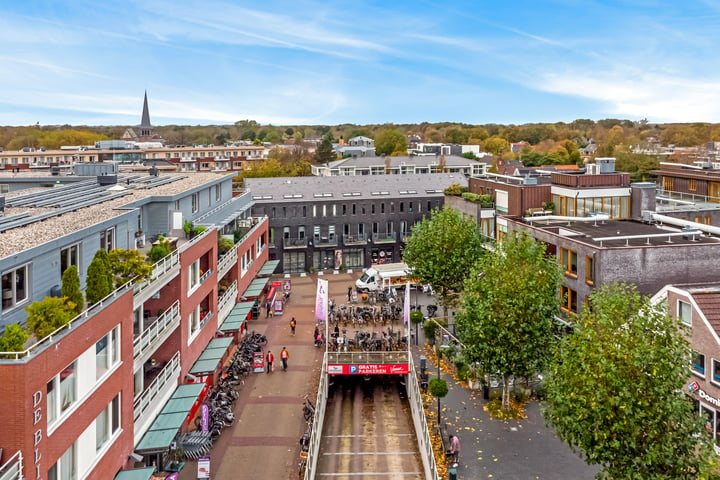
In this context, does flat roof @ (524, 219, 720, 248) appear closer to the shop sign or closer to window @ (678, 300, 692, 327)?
window @ (678, 300, 692, 327)

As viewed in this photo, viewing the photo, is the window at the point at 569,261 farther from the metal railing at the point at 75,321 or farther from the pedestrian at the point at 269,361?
the metal railing at the point at 75,321

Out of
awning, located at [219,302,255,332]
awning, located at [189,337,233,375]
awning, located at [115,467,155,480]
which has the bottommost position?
awning, located at [115,467,155,480]

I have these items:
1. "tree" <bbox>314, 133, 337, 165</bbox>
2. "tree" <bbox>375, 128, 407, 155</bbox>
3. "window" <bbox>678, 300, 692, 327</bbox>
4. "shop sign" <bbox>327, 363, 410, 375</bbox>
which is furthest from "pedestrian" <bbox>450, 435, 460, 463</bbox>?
"tree" <bbox>375, 128, 407, 155</bbox>

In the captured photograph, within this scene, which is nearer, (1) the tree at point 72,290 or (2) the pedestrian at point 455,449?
(1) the tree at point 72,290

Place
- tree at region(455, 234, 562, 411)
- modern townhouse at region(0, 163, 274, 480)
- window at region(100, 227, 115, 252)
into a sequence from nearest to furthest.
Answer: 1. modern townhouse at region(0, 163, 274, 480)
2. window at region(100, 227, 115, 252)
3. tree at region(455, 234, 562, 411)

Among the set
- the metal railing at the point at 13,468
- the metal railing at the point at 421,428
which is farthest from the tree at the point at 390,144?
the metal railing at the point at 13,468

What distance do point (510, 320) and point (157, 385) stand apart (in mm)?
15159

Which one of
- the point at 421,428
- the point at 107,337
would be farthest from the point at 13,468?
the point at 421,428

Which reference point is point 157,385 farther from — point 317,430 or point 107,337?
point 317,430

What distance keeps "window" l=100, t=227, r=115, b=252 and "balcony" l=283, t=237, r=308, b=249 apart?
1498 inches

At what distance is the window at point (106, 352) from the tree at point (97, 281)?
123 centimetres

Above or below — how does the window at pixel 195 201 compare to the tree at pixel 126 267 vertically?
above

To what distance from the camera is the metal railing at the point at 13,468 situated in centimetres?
1351

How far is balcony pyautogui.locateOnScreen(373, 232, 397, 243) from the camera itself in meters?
66.9
